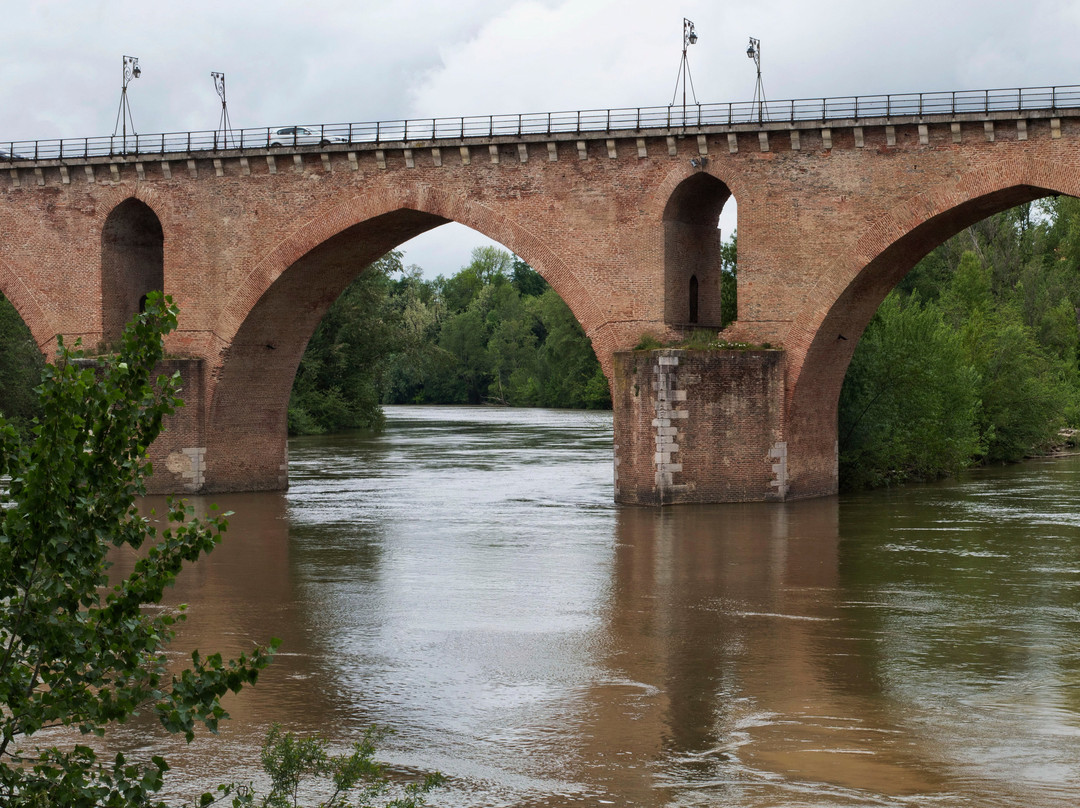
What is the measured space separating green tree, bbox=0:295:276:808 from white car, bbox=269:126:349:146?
75.0 ft

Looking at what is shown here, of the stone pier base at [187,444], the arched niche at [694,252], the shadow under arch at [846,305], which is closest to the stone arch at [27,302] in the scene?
the stone pier base at [187,444]

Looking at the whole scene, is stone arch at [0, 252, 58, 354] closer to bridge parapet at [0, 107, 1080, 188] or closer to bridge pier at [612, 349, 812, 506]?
bridge parapet at [0, 107, 1080, 188]

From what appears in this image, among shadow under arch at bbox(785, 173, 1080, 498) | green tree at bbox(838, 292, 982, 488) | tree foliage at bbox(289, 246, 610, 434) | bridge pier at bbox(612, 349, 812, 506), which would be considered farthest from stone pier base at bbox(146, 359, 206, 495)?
tree foliage at bbox(289, 246, 610, 434)

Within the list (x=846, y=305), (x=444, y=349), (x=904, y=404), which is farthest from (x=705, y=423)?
(x=444, y=349)

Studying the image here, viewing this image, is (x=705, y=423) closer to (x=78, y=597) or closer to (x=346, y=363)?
(x=78, y=597)

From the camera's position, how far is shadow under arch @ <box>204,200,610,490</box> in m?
29.4

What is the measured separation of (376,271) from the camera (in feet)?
187

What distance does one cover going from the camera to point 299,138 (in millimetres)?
29453

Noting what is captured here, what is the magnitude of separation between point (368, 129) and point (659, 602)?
15.1 metres

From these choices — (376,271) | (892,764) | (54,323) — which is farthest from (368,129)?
(376,271)

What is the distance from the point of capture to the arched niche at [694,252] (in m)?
27.0

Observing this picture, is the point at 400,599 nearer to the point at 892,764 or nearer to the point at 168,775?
the point at 168,775

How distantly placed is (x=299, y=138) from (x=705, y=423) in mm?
10717

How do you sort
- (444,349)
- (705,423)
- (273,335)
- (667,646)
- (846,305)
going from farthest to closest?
(444,349) < (273,335) < (846,305) < (705,423) < (667,646)
